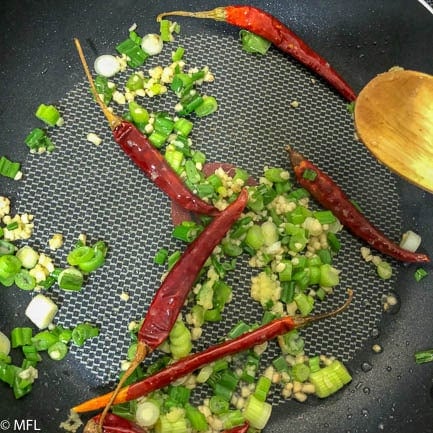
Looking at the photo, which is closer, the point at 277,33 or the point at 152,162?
the point at 152,162

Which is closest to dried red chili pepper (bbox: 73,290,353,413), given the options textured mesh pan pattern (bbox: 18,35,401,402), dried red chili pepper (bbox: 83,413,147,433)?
dried red chili pepper (bbox: 83,413,147,433)

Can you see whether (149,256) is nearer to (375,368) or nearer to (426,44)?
(375,368)

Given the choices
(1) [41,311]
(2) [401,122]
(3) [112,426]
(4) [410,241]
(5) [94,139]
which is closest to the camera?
(2) [401,122]

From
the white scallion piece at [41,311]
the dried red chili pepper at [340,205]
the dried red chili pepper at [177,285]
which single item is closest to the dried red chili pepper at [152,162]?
the dried red chili pepper at [177,285]

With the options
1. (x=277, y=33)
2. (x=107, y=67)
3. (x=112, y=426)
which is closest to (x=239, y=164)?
(x=277, y=33)

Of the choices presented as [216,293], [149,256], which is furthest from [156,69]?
[216,293]

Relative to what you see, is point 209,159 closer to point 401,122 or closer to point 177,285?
point 177,285

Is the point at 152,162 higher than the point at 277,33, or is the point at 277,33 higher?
the point at 277,33
